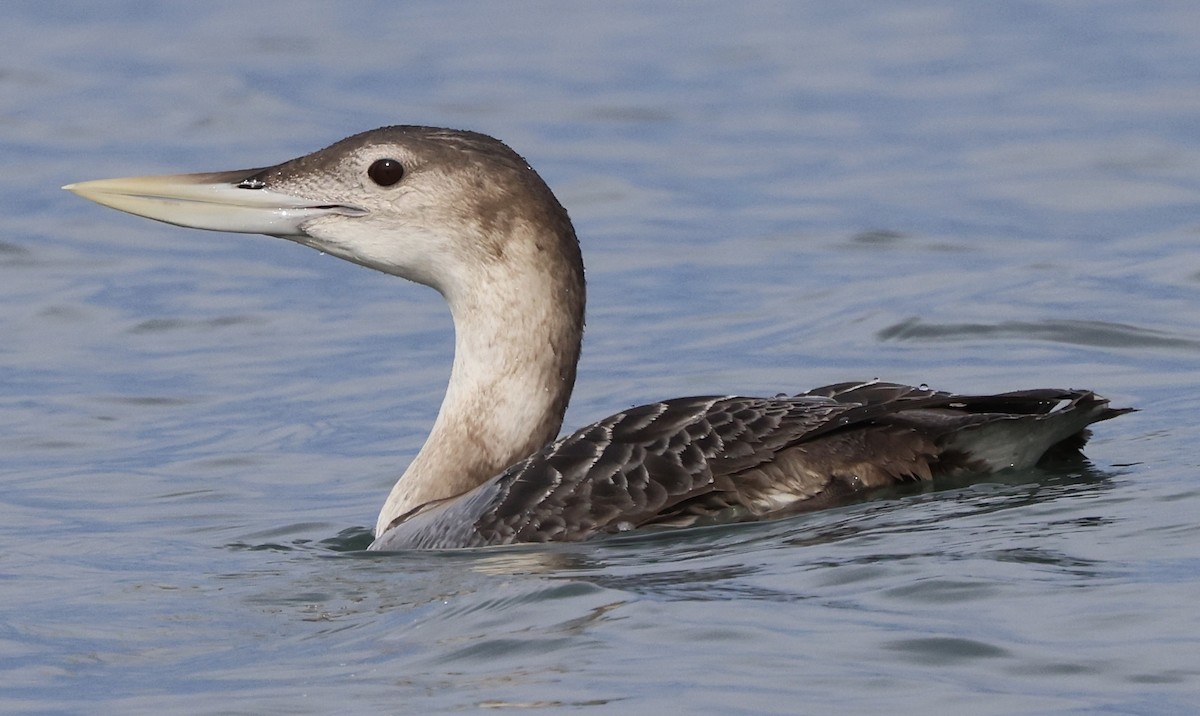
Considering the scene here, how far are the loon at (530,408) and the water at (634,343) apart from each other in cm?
13

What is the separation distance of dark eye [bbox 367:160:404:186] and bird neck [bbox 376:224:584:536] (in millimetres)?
369

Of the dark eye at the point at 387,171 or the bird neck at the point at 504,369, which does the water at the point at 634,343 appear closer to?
the bird neck at the point at 504,369

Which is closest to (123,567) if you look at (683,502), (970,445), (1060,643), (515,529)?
(515,529)

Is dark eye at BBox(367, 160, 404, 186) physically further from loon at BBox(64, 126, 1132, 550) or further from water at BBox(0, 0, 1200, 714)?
water at BBox(0, 0, 1200, 714)

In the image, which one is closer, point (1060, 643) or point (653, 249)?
point (1060, 643)

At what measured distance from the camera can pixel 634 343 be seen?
36.9 ft

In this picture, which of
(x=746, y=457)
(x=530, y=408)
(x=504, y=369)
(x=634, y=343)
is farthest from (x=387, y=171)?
(x=634, y=343)

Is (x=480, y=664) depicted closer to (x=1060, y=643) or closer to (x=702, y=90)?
(x=1060, y=643)

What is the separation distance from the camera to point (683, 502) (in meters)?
6.46

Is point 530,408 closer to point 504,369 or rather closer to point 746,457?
point 504,369

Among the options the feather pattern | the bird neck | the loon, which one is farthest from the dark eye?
the feather pattern

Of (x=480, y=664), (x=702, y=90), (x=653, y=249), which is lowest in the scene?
(x=480, y=664)

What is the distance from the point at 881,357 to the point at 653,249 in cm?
282

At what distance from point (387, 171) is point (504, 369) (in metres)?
0.68
